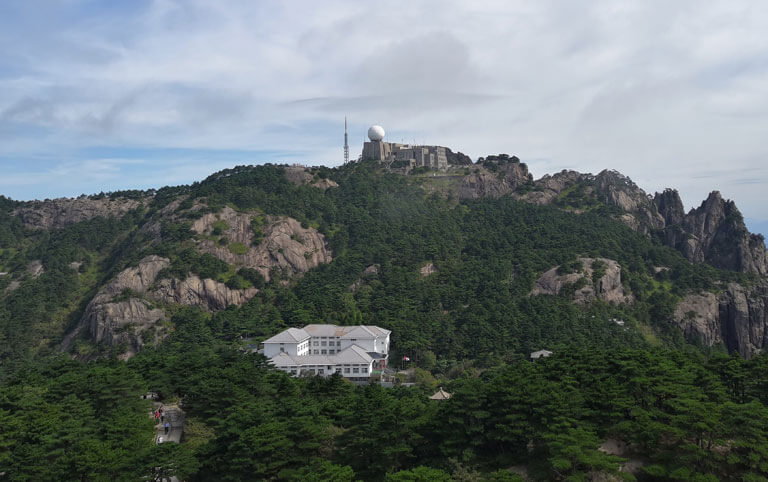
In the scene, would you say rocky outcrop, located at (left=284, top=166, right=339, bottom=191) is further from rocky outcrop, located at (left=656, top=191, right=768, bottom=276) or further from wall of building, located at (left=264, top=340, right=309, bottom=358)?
rocky outcrop, located at (left=656, top=191, right=768, bottom=276)

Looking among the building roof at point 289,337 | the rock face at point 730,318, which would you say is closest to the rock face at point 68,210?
the building roof at point 289,337

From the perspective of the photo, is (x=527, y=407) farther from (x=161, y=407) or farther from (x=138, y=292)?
(x=138, y=292)

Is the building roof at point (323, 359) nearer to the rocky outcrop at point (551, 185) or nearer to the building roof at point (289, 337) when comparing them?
the building roof at point (289, 337)

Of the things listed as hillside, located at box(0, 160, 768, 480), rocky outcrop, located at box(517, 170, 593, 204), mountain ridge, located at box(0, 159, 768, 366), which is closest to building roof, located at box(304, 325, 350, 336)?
hillside, located at box(0, 160, 768, 480)

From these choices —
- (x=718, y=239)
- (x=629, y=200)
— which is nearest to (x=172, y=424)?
(x=629, y=200)

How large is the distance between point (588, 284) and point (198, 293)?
69859mm

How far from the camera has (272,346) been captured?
77750 mm

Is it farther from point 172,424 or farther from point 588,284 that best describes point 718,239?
point 172,424

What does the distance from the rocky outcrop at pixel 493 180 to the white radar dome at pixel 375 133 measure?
27.7 metres

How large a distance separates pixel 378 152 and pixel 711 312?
9270 cm

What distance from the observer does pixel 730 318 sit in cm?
10500

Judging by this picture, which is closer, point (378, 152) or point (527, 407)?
point (527, 407)

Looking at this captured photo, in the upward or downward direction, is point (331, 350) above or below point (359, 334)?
below

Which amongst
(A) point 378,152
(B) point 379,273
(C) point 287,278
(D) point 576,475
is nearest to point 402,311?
(B) point 379,273
